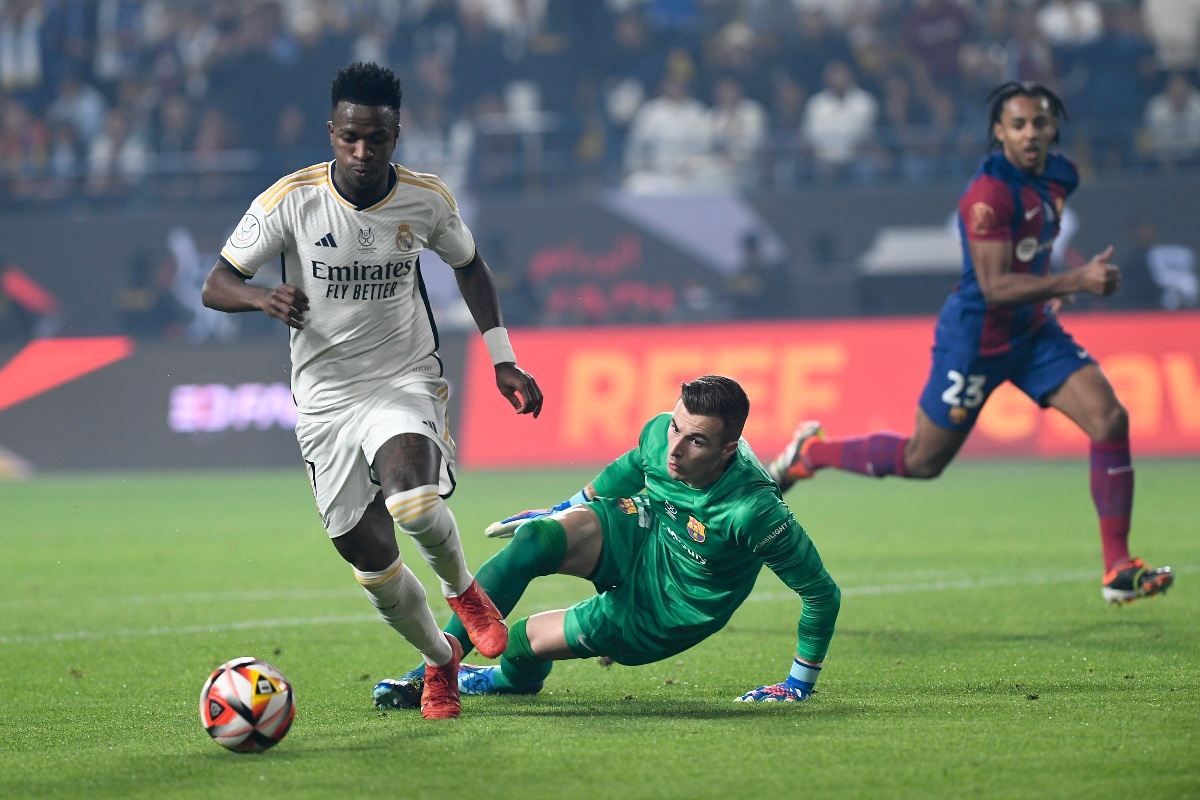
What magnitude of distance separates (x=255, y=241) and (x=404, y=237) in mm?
509

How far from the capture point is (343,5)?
20.1 m

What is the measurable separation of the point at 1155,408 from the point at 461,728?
11.6m

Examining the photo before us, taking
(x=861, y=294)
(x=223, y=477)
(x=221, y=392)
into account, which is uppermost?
(x=861, y=294)

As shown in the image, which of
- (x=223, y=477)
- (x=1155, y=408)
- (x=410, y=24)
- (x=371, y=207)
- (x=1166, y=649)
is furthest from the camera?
(x=410, y=24)

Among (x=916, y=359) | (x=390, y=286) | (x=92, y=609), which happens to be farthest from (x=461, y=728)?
(x=916, y=359)

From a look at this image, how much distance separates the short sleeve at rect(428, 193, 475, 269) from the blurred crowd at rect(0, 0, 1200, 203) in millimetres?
12002

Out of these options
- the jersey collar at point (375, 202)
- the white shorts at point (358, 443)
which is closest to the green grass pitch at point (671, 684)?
the white shorts at point (358, 443)

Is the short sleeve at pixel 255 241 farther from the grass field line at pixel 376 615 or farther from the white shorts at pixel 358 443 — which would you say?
the grass field line at pixel 376 615

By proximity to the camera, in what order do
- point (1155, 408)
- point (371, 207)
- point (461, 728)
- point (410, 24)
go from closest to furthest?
1. point (461, 728)
2. point (371, 207)
3. point (1155, 408)
4. point (410, 24)

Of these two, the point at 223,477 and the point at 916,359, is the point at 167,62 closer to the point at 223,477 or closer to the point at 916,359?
the point at 223,477

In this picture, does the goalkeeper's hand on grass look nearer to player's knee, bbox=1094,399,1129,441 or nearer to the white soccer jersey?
the white soccer jersey

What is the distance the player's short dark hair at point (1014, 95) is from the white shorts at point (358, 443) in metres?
3.43

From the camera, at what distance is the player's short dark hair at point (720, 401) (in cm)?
423

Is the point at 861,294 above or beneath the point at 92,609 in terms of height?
above
